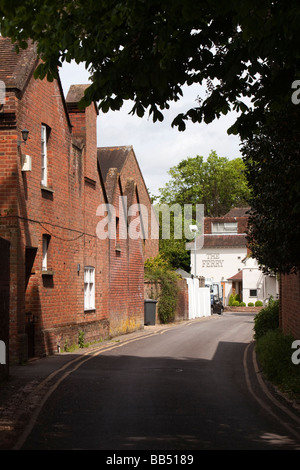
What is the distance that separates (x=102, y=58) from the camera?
31.3ft

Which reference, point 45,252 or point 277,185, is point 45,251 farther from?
point 277,185

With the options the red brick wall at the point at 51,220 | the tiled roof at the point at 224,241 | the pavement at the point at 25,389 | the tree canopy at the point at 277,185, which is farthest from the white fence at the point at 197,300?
the tree canopy at the point at 277,185

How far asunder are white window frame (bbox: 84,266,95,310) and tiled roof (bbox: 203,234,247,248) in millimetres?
51923

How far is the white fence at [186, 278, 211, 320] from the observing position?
50.1 m

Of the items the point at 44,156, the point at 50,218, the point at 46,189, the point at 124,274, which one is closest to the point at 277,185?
the point at 46,189

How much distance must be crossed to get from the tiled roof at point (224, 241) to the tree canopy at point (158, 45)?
6796 cm

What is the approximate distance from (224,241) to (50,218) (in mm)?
58212

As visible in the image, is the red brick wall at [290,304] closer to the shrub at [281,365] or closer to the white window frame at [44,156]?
the shrub at [281,365]

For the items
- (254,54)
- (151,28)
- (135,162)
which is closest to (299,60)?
(254,54)

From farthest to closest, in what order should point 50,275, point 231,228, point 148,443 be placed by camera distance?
point 231,228, point 50,275, point 148,443

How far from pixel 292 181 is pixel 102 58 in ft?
→ 13.7

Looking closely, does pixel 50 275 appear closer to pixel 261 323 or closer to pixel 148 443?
pixel 261 323

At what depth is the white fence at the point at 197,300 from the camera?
50.1 meters

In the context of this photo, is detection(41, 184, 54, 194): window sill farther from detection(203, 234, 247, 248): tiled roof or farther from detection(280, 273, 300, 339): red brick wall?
detection(203, 234, 247, 248): tiled roof
